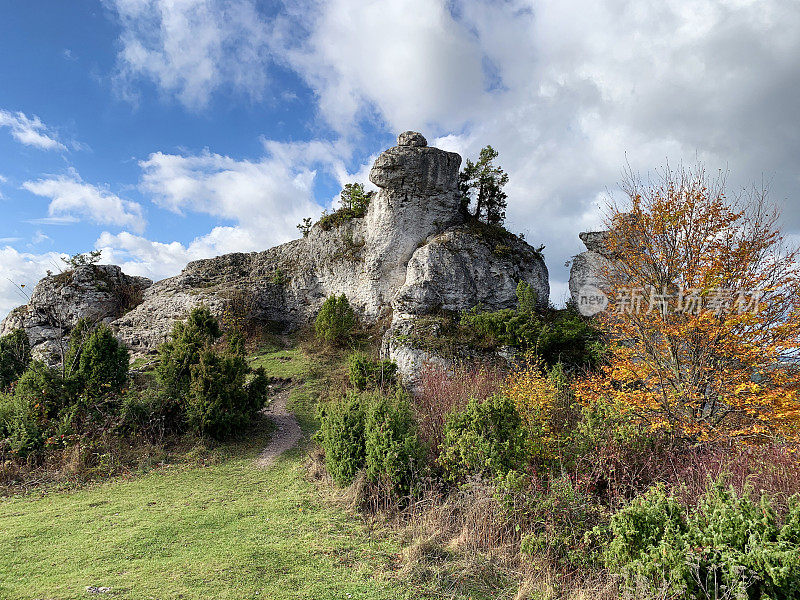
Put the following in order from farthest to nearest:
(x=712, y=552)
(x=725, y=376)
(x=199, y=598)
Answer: (x=725, y=376), (x=199, y=598), (x=712, y=552)

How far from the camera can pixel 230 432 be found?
1133cm

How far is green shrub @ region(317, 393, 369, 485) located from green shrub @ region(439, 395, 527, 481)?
5.68 ft

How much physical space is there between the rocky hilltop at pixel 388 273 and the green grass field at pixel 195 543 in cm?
1192

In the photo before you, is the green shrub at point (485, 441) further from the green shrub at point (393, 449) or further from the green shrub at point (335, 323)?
the green shrub at point (335, 323)

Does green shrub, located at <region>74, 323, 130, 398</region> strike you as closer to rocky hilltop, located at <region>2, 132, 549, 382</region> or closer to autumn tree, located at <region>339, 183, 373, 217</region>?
rocky hilltop, located at <region>2, 132, 549, 382</region>

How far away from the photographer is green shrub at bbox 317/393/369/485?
25.1ft

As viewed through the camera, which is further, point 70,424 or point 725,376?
point 70,424

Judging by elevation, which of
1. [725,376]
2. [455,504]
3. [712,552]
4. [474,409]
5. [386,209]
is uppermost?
[386,209]

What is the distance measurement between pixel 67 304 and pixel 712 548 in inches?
1111

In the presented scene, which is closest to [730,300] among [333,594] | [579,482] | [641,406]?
[641,406]

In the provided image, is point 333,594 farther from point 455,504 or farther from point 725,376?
point 725,376

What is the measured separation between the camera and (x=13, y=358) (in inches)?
619

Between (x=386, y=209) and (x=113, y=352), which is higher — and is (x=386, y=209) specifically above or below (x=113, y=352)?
above

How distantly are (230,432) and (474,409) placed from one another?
7702 millimetres
